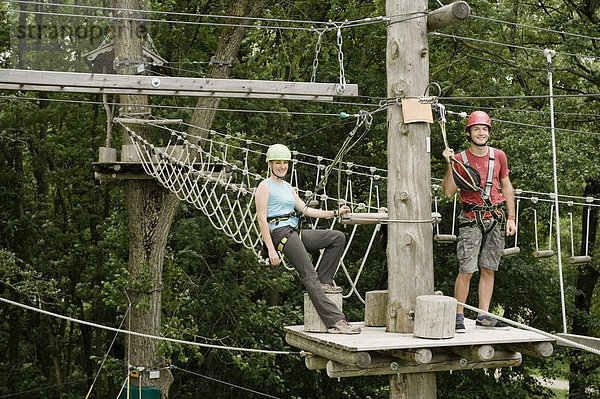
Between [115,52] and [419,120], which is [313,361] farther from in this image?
[115,52]

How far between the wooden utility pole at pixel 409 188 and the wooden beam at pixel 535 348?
1.46 feet

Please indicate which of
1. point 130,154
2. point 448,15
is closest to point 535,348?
point 448,15

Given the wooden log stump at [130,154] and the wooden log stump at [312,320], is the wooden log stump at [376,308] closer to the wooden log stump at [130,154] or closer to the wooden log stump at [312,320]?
the wooden log stump at [312,320]

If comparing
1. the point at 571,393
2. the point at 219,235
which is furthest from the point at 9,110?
the point at 571,393

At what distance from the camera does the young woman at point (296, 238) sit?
14.2ft

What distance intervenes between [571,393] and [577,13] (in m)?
5.28

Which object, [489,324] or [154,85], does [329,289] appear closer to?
[489,324]

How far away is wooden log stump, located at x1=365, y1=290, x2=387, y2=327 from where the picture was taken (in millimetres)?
4531

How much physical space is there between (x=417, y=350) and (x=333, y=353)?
389mm

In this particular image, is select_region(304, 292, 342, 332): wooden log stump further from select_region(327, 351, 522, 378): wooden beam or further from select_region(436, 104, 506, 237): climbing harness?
select_region(436, 104, 506, 237): climbing harness

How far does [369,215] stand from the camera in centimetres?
450

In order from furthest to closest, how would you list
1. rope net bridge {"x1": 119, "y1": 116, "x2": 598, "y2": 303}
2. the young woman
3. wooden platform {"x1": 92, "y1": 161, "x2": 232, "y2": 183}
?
wooden platform {"x1": 92, "y1": 161, "x2": 232, "y2": 183} → rope net bridge {"x1": 119, "y1": 116, "x2": 598, "y2": 303} → the young woman

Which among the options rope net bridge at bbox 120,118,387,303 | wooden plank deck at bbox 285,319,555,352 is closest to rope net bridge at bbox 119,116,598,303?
rope net bridge at bbox 120,118,387,303

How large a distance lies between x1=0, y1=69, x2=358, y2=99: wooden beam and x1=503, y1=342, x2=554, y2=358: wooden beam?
176 centimetres
